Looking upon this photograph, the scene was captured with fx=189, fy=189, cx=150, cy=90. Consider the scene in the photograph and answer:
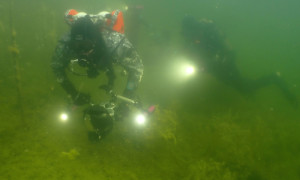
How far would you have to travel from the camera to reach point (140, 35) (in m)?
5.88

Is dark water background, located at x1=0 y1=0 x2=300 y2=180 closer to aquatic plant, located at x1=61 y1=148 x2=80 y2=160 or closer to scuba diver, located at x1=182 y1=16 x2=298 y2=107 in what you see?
aquatic plant, located at x1=61 y1=148 x2=80 y2=160

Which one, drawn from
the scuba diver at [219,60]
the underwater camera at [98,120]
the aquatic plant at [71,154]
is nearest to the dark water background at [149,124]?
the aquatic plant at [71,154]

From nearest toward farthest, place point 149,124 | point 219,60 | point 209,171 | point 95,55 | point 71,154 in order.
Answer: point 71,154, point 95,55, point 209,171, point 149,124, point 219,60

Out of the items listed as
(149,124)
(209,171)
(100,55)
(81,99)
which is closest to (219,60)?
(149,124)

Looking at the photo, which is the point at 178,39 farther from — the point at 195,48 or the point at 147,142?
the point at 147,142

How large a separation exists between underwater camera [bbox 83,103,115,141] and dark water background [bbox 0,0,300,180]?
0.19m

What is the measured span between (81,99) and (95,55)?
3.75 ft

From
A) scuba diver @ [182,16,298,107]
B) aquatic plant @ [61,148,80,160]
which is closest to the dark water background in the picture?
aquatic plant @ [61,148,80,160]

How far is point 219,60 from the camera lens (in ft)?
20.2

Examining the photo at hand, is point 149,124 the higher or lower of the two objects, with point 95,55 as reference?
lower

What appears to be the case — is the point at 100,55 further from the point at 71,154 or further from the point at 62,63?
the point at 71,154

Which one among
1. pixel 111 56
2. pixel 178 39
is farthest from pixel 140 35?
pixel 111 56

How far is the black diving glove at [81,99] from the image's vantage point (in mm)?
3935

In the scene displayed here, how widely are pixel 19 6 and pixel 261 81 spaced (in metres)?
7.68
